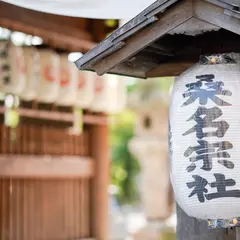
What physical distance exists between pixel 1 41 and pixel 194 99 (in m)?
4.49

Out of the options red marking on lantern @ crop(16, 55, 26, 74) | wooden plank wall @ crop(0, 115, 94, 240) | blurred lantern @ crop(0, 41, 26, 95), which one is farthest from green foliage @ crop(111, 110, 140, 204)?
blurred lantern @ crop(0, 41, 26, 95)

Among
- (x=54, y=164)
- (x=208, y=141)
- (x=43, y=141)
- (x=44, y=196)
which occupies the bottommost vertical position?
(x=44, y=196)

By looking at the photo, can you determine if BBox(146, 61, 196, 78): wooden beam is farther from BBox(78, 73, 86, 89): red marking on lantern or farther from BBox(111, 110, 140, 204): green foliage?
BBox(111, 110, 140, 204): green foliage

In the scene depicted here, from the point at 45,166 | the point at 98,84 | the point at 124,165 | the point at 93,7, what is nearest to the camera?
the point at 93,7

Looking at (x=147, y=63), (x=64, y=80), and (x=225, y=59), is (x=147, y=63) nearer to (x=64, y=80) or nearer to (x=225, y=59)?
(x=225, y=59)

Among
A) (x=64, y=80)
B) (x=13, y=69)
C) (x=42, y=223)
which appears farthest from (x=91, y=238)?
(x=13, y=69)

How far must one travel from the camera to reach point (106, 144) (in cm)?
929

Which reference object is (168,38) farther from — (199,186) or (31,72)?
(31,72)

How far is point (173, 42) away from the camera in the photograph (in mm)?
3967

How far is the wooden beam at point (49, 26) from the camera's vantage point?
23.8 feet

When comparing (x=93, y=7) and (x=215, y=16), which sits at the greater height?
(x=93, y=7)

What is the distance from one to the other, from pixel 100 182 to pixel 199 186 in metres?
5.87

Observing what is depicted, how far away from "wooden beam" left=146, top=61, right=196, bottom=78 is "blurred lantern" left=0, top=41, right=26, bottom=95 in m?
3.46

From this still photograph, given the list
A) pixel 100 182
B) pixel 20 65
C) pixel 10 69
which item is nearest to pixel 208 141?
pixel 10 69
